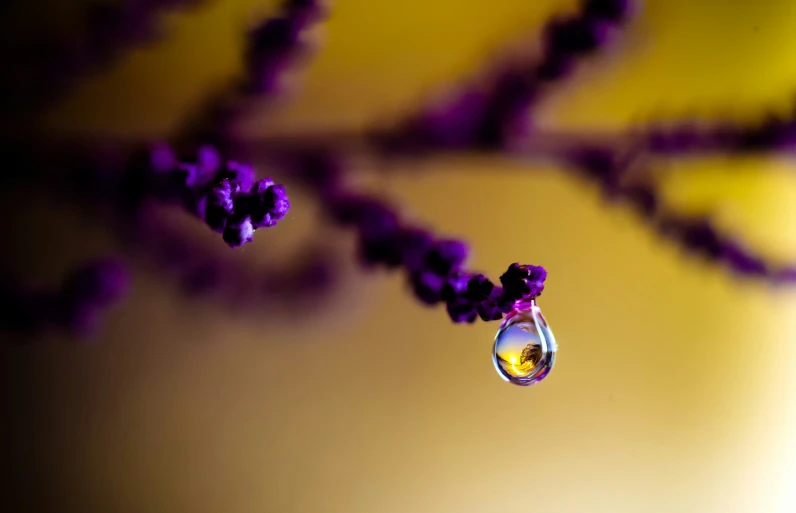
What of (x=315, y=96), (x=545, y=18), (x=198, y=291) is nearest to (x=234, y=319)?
(x=198, y=291)

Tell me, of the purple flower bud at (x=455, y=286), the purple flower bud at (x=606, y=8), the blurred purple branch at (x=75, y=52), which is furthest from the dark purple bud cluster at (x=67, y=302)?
the purple flower bud at (x=606, y=8)

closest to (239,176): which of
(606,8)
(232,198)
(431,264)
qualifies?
(232,198)

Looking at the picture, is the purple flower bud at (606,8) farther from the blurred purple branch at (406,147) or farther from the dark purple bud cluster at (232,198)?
the dark purple bud cluster at (232,198)

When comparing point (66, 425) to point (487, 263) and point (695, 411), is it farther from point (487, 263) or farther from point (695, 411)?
point (695, 411)

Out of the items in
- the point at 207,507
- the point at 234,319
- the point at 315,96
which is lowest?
the point at 207,507

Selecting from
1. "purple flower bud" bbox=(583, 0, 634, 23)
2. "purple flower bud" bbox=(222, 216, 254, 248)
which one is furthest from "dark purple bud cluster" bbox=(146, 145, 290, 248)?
"purple flower bud" bbox=(583, 0, 634, 23)

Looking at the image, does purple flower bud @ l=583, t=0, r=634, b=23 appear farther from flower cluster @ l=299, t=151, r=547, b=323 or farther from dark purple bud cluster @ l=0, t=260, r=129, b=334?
dark purple bud cluster @ l=0, t=260, r=129, b=334

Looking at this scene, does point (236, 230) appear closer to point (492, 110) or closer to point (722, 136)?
point (492, 110)
